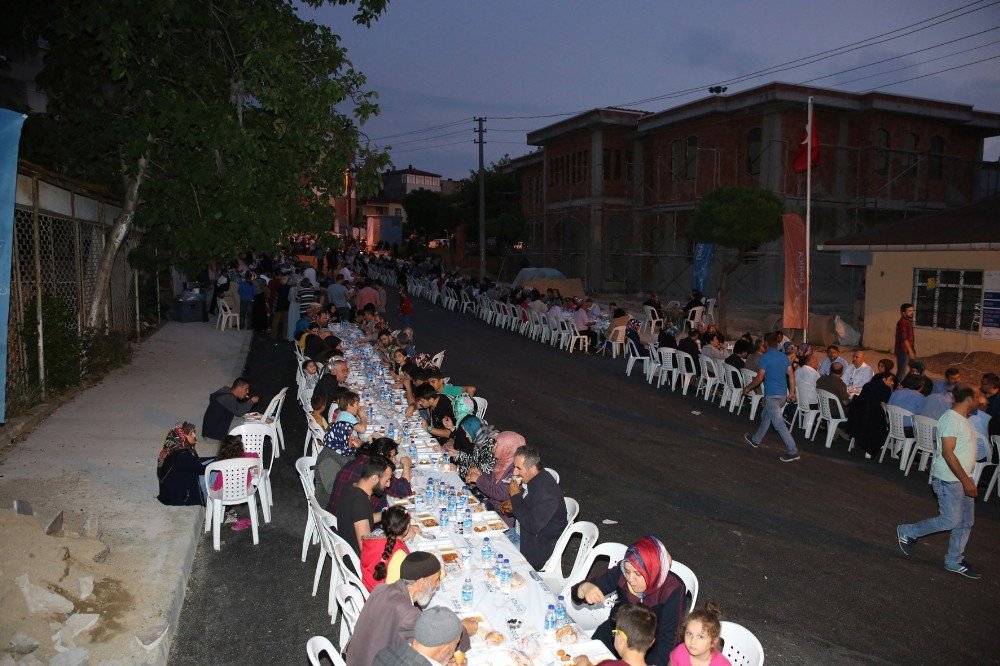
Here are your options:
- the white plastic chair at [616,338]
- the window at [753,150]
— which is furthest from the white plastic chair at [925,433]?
the window at [753,150]

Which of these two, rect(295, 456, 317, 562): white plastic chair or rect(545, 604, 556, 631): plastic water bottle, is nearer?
rect(545, 604, 556, 631): plastic water bottle

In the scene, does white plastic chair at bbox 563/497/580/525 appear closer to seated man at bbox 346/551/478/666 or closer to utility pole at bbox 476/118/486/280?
seated man at bbox 346/551/478/666

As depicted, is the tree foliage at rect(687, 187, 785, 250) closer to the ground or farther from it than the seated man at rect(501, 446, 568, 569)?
farther from it

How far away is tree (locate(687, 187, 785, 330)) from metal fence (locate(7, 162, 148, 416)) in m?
18.0

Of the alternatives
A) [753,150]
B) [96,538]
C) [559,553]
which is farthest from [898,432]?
[753,150]

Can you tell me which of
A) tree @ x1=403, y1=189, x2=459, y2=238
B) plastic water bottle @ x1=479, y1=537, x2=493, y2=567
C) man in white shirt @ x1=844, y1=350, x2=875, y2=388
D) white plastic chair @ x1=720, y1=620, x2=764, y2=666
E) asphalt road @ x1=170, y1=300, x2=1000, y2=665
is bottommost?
asphalt road @ x1=170, y1=300, x2=1000, y2=665

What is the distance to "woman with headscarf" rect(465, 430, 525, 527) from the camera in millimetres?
6750

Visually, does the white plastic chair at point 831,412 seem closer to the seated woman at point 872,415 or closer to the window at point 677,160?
the seated woman at point 872,415

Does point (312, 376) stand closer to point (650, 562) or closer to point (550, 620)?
point (550, 620)

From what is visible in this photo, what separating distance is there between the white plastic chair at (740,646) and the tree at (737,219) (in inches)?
780

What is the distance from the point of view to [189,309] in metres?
23.6

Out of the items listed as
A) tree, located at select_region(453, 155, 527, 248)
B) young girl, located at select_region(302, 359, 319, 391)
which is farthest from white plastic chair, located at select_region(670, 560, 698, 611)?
tree, located at select_region(453, 155, 527, 248)

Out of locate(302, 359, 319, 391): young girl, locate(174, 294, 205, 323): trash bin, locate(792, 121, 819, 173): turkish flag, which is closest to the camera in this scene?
locate(302, 359, 319, 391): young girl

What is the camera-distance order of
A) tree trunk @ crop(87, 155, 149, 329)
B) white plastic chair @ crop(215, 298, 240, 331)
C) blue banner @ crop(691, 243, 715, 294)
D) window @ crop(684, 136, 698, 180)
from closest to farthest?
tree trunk @ crop(87, 155, 149, 329) < white plastic chair @ crop(215, 298, 240, 331) < blue banner @ crop(691, 243, 715, 294) < window @ crop(684, 136, 698, 180)
